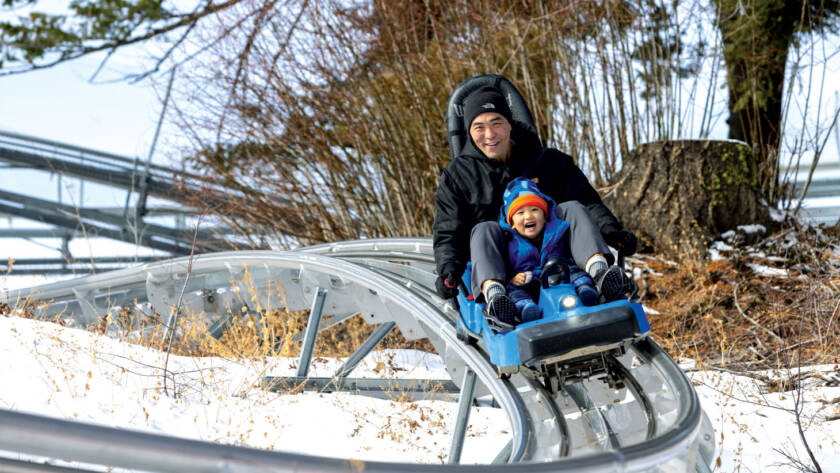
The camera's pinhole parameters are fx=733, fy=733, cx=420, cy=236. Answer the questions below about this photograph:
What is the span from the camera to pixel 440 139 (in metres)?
7.96

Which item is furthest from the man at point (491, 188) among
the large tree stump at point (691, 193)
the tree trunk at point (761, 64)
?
the tree trunk at point (761, 64)

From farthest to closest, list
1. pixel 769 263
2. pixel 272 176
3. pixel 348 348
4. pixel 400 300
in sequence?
pixel 272 176
pixel 348 348
pixel 769 263
pixel 400 300

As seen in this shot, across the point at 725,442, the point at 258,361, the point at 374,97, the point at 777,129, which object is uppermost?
the point at 374,97

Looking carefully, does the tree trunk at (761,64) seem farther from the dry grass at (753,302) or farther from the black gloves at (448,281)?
the black gloves at (448,281)

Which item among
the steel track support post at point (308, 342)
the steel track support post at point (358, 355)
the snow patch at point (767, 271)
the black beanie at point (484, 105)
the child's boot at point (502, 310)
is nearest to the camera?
the child's boot at point (502, 310)

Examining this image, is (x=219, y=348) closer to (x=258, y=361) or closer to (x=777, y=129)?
(x=258, y=361)

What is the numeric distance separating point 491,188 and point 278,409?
1860 mm

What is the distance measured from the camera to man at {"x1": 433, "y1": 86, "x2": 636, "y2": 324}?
3186mm

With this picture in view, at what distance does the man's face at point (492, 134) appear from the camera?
140 inches

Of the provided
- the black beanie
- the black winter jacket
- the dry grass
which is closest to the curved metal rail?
the black winter jacket

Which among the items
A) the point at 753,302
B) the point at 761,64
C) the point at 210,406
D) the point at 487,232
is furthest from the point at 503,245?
the point at 761,64

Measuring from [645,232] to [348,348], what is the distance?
316 centimetres

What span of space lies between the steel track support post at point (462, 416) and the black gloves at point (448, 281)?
521 mm

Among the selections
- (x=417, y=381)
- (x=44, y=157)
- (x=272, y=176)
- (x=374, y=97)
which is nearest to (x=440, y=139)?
(x=374, y=97)
